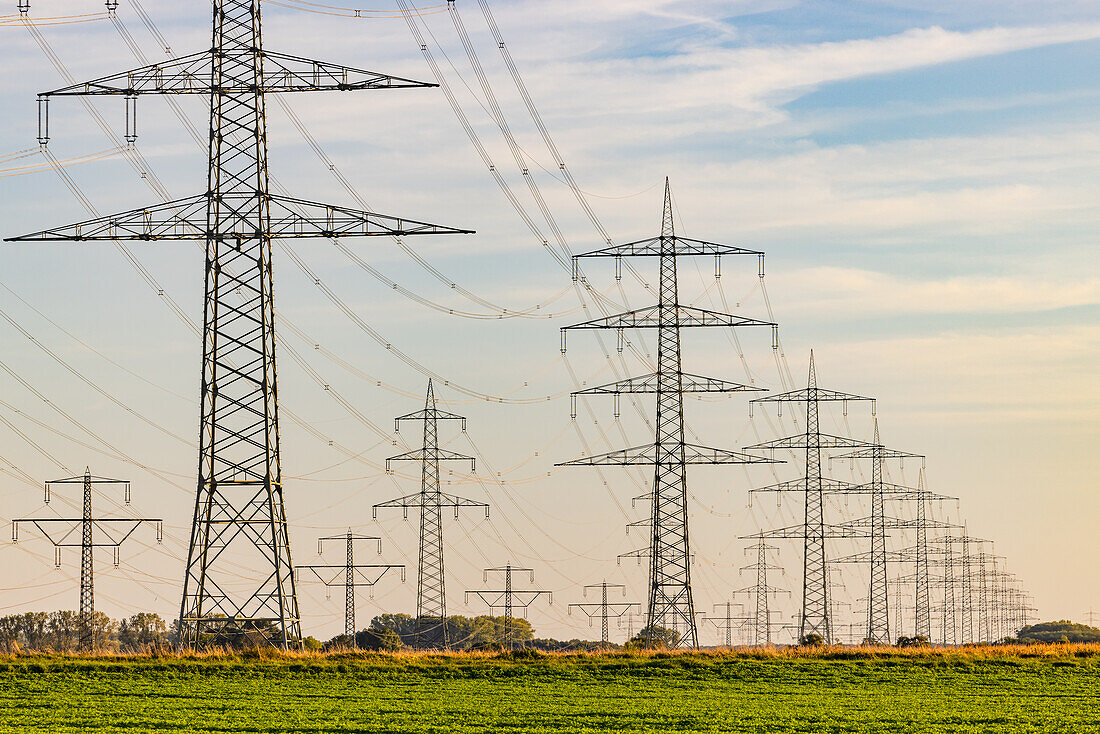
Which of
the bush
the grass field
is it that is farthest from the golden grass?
the bush

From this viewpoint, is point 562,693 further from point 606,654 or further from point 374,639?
point 374,639

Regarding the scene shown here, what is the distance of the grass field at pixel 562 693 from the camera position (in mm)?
39875

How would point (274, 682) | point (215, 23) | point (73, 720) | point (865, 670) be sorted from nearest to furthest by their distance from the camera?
point (73, 720) < point (274, 682) < point (215, 23) < point (865, 670)

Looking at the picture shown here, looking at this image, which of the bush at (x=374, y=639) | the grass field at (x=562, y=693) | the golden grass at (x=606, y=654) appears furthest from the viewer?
the bush at (x=374, y=639)

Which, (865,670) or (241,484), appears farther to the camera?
(865,670)

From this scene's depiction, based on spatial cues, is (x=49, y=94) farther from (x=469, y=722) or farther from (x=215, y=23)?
(x=469, y=722)

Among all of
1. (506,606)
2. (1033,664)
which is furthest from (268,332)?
(506,606)

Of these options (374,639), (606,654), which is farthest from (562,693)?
(374,639)

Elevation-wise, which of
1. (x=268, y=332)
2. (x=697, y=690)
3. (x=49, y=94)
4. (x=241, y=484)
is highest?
(x=49, y=94)

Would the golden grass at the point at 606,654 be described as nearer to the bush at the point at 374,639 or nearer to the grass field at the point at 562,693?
the grass field at the point at 562,693

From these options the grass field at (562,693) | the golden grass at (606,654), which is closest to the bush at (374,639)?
the golden grass at (606,654)

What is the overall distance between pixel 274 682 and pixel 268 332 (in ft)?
35.8

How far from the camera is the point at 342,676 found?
52812 mm

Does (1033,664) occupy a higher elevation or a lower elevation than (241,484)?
lower
